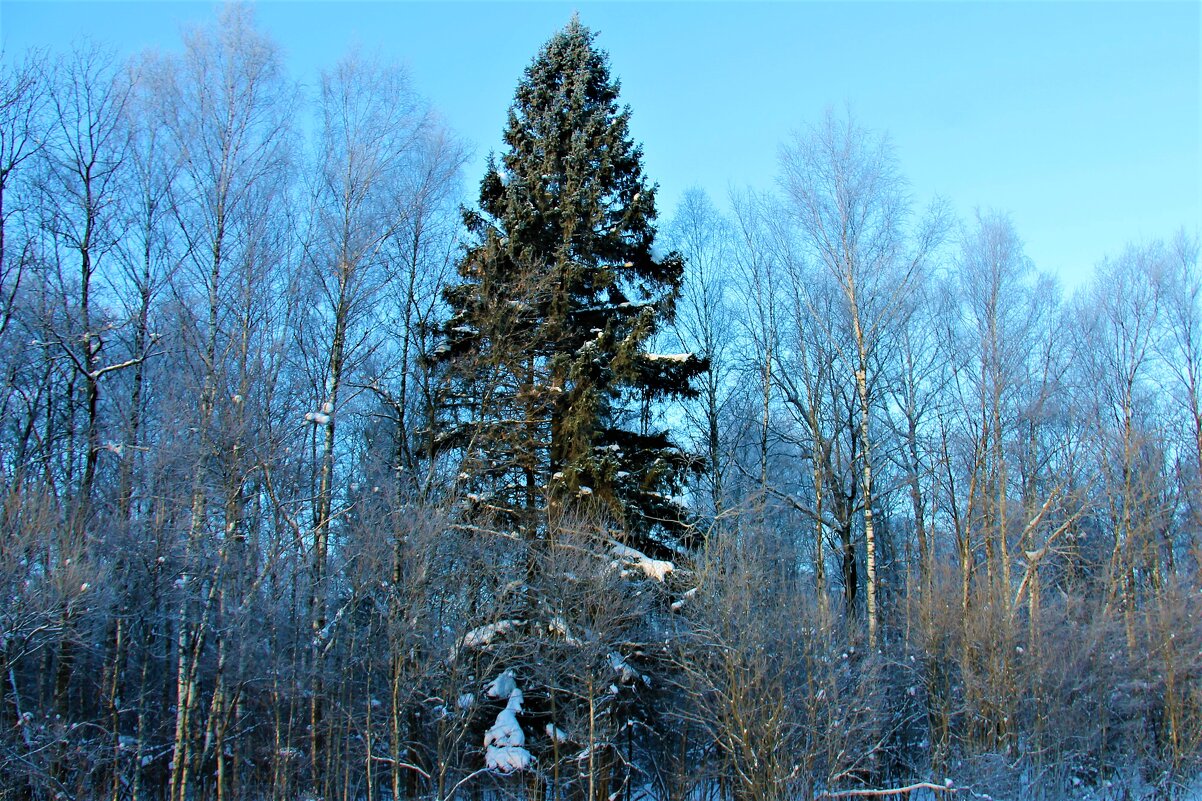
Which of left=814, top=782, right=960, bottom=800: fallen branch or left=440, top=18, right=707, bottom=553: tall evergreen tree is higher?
left=440, top=18, right=707, bottom=553: tall evergreen tree

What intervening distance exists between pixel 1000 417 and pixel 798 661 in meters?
9.40

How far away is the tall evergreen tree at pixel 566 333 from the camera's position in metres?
14.3

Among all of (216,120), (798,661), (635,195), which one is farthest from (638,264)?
(216,120)

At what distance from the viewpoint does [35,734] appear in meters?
12.2

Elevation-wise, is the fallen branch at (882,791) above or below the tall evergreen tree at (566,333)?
below

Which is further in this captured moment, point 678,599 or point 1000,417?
point 1000,417

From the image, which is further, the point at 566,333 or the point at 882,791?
the point at 566,333

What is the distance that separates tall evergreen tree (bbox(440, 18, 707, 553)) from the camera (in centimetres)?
1430

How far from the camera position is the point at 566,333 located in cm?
1495

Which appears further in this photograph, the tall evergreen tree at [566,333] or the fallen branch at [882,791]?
the tall evergreen tree at [566,333]

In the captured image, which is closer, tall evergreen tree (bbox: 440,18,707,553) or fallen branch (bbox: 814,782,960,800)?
fallen branch (bbox: 814,782,960,800)

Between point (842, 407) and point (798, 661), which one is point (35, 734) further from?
point (842, 407)

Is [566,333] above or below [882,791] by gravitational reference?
above

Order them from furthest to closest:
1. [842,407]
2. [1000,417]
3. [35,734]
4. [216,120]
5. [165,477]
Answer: [842,407]
[1000,417]
[216,120]
[165,477]
[35,734]
